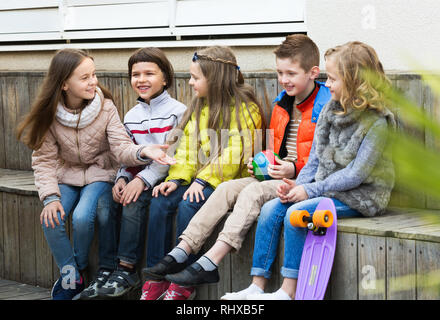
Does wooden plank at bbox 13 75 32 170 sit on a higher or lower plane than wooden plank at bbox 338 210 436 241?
higher

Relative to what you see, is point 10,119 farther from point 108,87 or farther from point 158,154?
point 158,154

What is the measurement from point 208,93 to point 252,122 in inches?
12.1

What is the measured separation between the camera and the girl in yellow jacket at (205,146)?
3678mm

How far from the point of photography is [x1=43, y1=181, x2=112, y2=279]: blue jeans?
3936mm

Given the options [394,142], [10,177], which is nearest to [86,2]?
[10,177]

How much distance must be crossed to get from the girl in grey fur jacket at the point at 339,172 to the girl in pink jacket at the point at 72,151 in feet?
3.03

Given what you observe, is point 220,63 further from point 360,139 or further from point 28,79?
point 28,79

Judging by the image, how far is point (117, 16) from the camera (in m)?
5.49

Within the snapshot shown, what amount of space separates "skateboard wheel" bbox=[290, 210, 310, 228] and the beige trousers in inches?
13.5

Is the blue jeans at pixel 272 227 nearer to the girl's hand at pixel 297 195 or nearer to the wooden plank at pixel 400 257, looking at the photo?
the girl's hand at pixel 297 195

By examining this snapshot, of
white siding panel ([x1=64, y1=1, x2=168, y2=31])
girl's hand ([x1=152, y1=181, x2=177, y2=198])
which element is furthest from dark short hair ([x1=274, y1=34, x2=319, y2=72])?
white siding panel ([x1=64, y1=1, x2=168, y2=31])

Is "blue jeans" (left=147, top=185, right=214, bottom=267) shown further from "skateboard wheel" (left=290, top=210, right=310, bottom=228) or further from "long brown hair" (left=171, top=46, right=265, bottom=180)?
"skateboard wheel" (left=290, top=210, right=310, bottom=228)

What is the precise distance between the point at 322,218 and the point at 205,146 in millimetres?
1058

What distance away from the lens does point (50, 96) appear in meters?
4.02
